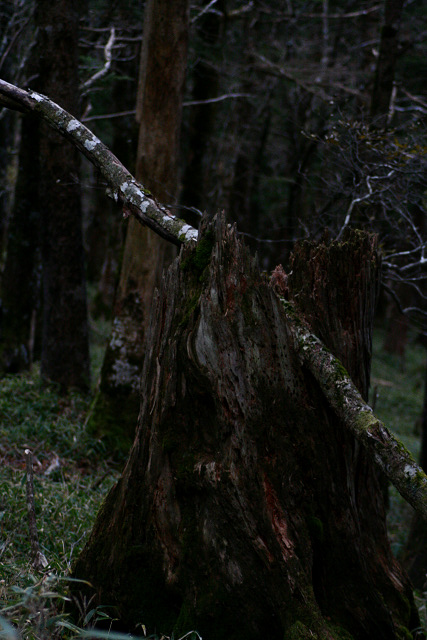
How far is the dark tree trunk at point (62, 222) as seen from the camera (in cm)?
838

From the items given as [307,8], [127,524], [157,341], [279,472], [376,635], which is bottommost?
[376,635]

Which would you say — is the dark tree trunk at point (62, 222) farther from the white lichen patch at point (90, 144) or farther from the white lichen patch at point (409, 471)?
the white lichen patch at point (409, 471)

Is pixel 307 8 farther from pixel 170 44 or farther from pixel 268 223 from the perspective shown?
pixel 170 44

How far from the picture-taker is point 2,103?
3.78 metres

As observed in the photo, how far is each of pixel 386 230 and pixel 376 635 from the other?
6.98m

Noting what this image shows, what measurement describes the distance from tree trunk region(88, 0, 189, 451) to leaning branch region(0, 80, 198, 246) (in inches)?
145

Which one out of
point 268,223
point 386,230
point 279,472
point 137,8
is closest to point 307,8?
point 268,223

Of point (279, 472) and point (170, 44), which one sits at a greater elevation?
point (170, 44)

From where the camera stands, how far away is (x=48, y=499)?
503 centimetres

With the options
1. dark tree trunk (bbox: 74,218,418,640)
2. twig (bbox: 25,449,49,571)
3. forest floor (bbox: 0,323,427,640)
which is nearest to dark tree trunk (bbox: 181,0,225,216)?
forest floor (bbox: 0,323,427,640)

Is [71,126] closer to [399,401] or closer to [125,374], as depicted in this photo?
[125,374]

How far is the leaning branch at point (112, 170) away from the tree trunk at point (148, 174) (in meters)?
3.69

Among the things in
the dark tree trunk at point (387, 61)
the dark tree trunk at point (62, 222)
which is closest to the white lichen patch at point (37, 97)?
the dark tree trunk at point (62, 222)

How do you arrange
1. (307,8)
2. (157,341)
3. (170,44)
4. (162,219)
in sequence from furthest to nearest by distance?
(307,8) → (170,44) → (162,219) → (157,341)
